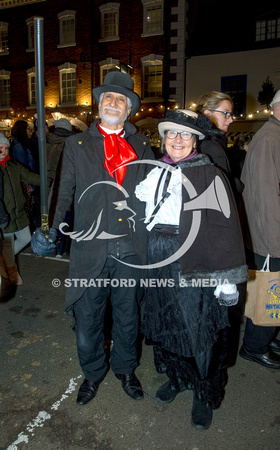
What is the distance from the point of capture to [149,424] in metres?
2.33

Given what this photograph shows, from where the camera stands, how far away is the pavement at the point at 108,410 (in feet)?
7.16

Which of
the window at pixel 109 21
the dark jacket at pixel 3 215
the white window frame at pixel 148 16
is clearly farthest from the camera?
the window at pixel 109 21

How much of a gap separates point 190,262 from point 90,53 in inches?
708

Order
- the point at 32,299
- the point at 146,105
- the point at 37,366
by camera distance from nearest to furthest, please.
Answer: the point at 37,366 → the point at 32,299 → the point at 146,105

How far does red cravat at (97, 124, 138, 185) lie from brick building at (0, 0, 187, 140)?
47.6 feet

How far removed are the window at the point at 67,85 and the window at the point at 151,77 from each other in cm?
401

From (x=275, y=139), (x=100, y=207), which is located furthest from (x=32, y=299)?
(x=275, y=139)

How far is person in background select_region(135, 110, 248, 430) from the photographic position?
82.3 inches

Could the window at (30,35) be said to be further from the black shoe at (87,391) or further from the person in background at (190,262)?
the black shoe at (87,391)

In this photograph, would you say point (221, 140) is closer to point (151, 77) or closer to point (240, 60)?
point (240, 60)

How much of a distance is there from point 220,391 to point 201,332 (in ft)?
1.91

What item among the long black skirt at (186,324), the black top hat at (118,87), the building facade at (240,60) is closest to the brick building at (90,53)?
the building facade at (240,60)

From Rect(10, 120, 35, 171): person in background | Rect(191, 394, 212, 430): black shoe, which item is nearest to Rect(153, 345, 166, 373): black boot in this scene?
Rect(191, 394, 212, 430): black shoe

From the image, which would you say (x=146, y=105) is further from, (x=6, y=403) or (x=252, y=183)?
(x=6, y=403)
